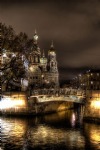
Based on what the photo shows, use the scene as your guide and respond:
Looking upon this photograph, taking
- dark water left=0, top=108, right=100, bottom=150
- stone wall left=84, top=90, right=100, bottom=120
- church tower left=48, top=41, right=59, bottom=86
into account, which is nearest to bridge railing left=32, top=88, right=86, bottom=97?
stone wall left=84, top=90, right=100, bottom=120

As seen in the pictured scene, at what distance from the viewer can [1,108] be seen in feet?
216

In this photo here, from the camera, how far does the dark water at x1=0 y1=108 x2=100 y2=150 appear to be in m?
37.3

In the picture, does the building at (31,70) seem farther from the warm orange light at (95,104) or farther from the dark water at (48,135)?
the warm orange light at (95,104)

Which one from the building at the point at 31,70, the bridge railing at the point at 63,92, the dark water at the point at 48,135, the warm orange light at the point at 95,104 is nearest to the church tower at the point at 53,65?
the building at the point at 31,70

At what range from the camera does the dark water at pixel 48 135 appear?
122 ft

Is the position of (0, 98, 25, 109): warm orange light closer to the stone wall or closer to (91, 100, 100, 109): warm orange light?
the stone wall

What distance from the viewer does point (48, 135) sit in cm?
4381

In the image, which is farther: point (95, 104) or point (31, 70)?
point (31, 70)

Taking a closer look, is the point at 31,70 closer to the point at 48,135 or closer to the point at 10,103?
the point at 10,103

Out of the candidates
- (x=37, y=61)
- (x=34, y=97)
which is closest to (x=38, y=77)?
(x=37, y=61)

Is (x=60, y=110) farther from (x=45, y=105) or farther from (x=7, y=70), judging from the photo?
(x=7, y=70)

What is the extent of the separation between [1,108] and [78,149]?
31.5 m

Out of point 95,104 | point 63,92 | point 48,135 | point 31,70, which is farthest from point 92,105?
point 31,70

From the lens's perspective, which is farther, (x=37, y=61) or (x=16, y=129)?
(x=37, y=61)
